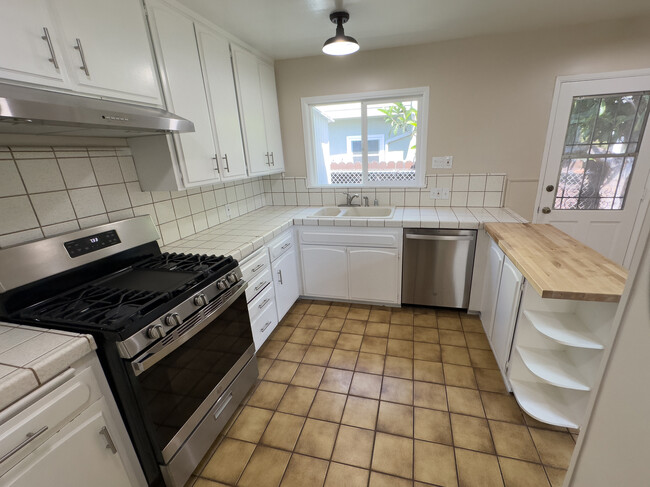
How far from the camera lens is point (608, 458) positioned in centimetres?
68

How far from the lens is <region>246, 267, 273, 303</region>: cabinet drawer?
6.25ft

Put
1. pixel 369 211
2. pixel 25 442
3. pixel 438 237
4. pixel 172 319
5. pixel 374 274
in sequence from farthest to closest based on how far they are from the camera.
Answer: pixel 369 211 < pixel 374 274 < pixel 438 237 < pixel 172 319 < pixel 25 442

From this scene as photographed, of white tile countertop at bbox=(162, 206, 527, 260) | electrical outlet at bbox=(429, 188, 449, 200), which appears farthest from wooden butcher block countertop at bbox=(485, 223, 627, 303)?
electrical outlet at bbox=(429, 188, 449, 200)

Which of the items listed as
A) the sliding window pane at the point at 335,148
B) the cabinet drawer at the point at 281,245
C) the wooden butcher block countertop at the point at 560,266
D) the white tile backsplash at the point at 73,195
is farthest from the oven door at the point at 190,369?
the sliding window pane at the point at 335,148

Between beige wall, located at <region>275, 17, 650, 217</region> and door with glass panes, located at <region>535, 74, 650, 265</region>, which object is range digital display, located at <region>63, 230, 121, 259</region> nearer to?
beige wall, located at <region>275, 17, 650, 217</region>

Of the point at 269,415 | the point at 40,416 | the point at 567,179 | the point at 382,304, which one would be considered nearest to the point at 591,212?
the point at 567,179

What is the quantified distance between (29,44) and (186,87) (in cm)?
75

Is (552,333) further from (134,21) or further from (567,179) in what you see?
(134,21)

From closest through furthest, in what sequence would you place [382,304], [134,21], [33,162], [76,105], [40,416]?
[40,416] < [76,105] < [33,162] < [134,21] < [382,304]

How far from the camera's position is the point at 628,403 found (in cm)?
62

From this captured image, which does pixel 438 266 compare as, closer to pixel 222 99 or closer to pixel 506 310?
pixel 506 310

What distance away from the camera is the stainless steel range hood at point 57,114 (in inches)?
33.2

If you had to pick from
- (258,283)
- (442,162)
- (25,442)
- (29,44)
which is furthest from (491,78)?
(25,442)

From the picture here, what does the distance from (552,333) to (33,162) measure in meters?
2.57
